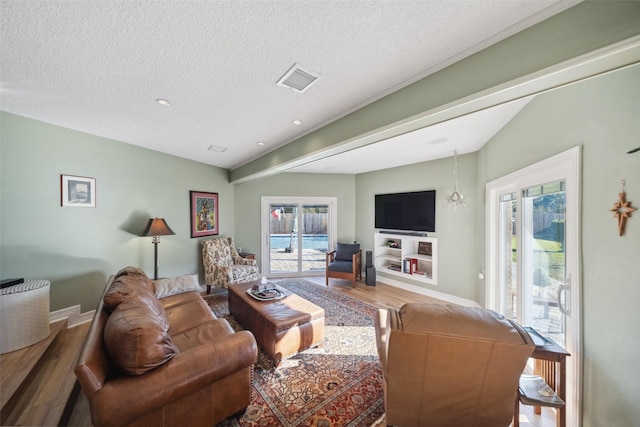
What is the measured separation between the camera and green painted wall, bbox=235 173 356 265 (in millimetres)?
5090

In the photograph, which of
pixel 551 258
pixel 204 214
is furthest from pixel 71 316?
pixel 551 258

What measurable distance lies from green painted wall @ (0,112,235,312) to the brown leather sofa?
66.7 inches

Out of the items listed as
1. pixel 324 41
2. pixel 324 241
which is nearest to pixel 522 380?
pixel 324 41

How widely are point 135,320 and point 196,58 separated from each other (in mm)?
1721

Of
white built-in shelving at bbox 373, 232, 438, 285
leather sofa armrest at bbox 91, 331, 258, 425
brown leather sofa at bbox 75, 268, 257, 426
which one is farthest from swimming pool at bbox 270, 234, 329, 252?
leather sofa armrest at bbox 91, 331, 258, 425

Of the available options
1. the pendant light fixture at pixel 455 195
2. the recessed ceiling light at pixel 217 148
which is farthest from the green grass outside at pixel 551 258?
the recessed ceiling light at pixel 217 148

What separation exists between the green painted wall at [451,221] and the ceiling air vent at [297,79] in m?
3.21

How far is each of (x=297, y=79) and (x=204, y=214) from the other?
3.67 m

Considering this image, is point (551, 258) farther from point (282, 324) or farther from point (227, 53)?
point (227, 53)

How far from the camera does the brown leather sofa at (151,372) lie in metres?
1.11

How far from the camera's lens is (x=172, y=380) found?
1.27 m

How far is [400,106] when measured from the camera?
171 centimetres

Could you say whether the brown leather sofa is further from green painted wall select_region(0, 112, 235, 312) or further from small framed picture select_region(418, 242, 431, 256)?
small framed picture select_region(418, 242, 431, 256)

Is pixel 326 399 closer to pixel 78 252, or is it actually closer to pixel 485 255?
pixel 485 255
